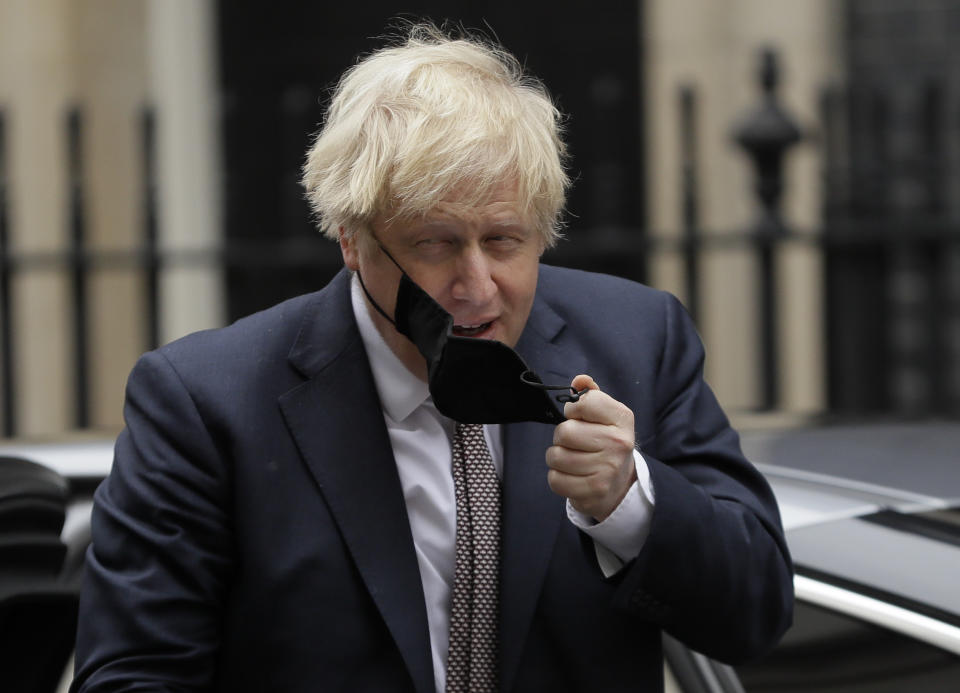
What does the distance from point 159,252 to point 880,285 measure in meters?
2.94

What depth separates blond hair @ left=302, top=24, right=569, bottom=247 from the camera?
6.07 feet

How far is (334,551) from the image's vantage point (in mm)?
1920

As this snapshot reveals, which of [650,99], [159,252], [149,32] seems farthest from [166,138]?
[650,99]

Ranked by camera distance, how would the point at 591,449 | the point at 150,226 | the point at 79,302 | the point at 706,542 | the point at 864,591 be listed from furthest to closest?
the point at 79,302, the point at 150,226, the point at 864,591, the point at 706,542, the point at 591,449

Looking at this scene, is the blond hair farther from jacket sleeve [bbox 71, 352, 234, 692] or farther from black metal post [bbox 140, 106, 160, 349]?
black metal post [bbox 140, 106, 160, 349]

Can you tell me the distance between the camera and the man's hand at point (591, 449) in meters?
1.75

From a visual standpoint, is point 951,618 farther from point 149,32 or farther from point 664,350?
point 149,32

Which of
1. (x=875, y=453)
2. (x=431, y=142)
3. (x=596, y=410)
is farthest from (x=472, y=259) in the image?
(x=875, y=453)

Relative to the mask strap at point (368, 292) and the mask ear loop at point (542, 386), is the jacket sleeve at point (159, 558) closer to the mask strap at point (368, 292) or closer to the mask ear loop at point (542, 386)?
the mask strap at point (368, 292)

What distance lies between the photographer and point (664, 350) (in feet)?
6.89

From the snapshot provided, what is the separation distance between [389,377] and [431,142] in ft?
1.16

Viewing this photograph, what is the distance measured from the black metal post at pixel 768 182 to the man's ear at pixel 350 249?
389 centimetres

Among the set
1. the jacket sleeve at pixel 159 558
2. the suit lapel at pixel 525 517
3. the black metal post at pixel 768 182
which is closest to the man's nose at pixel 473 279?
the suit lapel at pixel 525 517

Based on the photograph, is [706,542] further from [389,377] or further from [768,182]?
[768,182]
